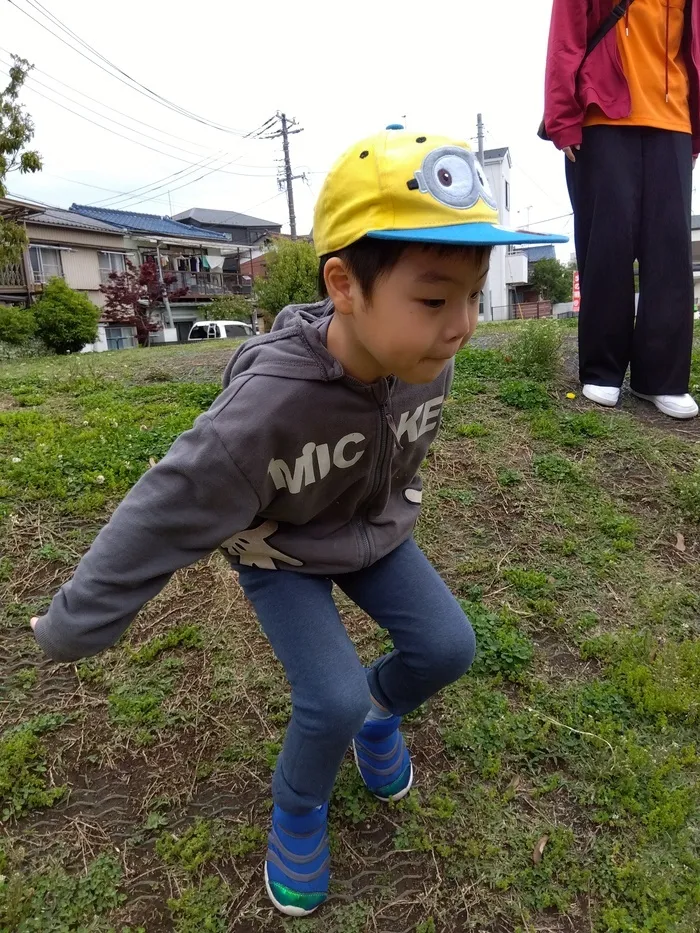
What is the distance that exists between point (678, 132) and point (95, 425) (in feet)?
11.8

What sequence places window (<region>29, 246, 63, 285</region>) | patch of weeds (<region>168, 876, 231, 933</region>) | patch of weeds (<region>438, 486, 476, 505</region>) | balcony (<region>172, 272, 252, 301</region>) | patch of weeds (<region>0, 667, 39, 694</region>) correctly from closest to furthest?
1. patch of weeds (<region>168, 876, 231, 933</region>)
2. patch of weeds (<region>0, 667, 39, 694</region>)
3. patch of weeds (<region>438, 486, 476, 505</region>)
4. window (<region>29, 246, 63, 285</region>)
5. balcony (<region>172, 272, 252, 301</region>)

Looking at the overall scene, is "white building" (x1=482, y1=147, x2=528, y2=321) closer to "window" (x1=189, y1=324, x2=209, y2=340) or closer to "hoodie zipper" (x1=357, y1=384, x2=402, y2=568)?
"window" (x1=189, y1=324, x2=209, y2=340)

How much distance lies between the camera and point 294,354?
5.00 feet

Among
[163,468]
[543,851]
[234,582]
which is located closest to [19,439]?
[234,582]

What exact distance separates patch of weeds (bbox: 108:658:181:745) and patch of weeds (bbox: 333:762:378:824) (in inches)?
24.5

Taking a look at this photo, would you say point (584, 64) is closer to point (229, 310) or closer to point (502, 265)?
point (229, 310)

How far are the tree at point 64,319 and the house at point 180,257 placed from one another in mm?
11489

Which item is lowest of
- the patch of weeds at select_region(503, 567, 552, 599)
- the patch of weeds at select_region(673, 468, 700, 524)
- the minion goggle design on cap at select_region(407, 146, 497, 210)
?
the patch of weeds at select_region(503, 567, 552, 599)

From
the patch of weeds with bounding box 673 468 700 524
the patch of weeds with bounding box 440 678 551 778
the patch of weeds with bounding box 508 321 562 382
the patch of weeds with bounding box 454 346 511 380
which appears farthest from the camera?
the patch of weeds with bounding box 454 346 511 380

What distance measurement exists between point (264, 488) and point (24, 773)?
4.10 ft

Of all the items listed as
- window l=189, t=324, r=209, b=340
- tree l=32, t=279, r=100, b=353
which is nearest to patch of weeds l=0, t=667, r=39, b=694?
tree l=32, t=279, r=100, b=353

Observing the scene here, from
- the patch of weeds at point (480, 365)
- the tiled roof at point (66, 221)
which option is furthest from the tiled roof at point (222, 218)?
the patch of weeds at point (480, 365)

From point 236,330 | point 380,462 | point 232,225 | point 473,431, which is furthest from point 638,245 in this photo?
point 232,225

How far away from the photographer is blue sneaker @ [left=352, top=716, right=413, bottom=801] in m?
1.89
